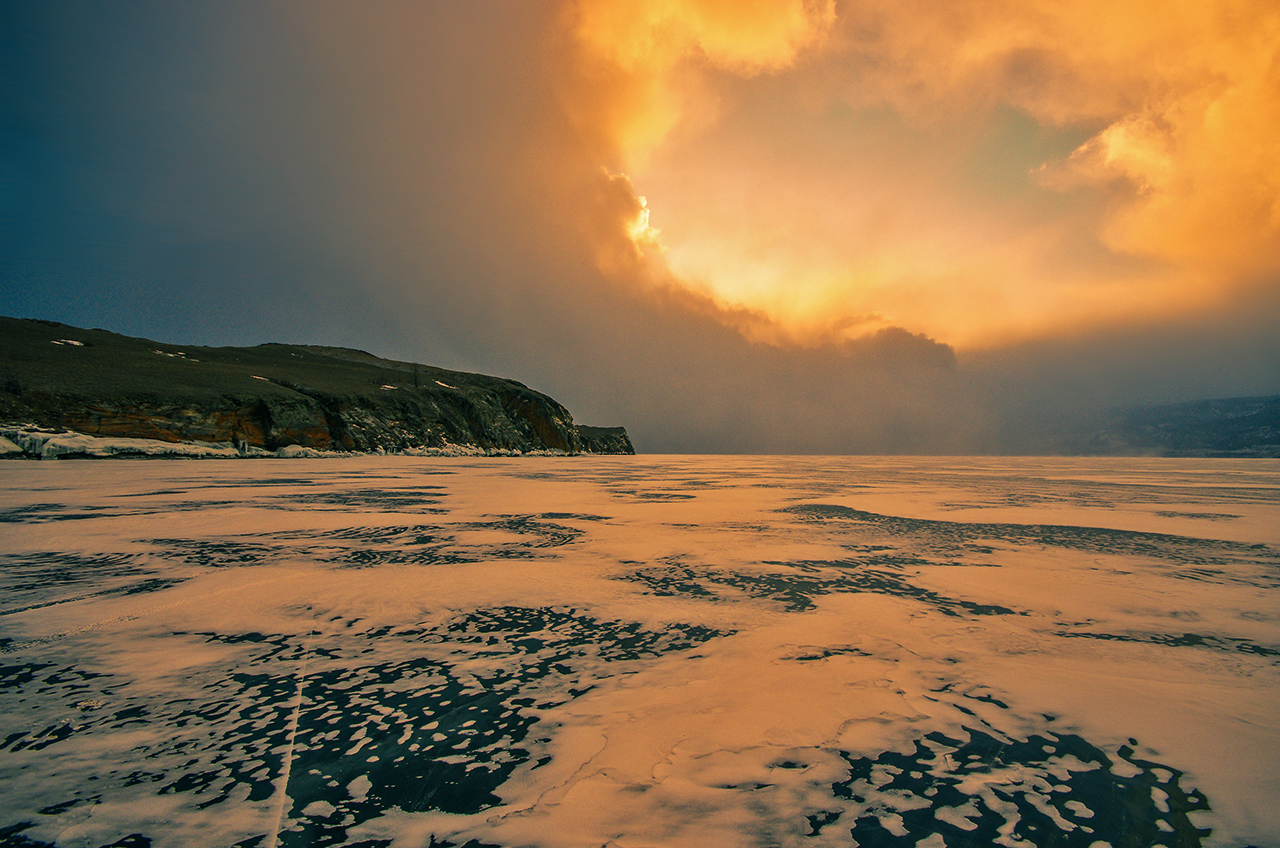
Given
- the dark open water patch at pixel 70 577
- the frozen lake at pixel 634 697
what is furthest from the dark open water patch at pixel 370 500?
the dark open water patch at pixel 70 577

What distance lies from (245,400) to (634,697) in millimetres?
57954

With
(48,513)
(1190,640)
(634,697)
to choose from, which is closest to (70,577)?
(634,697)

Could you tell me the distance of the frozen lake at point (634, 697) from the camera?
2.30 metres

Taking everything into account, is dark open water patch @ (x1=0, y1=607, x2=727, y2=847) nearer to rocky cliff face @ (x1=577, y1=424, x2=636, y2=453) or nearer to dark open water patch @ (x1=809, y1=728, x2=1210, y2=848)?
dark open water patch @ (x1=809, y1=728, x2=1210, y2=848)

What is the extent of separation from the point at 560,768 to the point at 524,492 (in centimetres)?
1593

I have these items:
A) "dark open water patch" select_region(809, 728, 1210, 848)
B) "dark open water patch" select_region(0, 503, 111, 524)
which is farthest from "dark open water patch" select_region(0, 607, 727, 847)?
"dark open water patch" select_region(0, 503, 111, 524)

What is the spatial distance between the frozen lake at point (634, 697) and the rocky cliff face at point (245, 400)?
42.6 metres

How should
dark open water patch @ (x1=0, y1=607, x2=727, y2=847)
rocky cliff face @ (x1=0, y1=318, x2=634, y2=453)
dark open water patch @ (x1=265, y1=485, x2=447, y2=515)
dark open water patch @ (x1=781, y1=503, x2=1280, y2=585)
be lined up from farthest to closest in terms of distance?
rocky cliff face @ (x1=0, y1=318, x2=634, y2=453) < dark open water patch @ (x1=265, y1=485, x2=447, y2=515) < dark open water patch @ (x1=781, y1=503, x2=1280, y2=585) < dark open water patch @ (x1=0, y1=607, x2=727, y2=847)

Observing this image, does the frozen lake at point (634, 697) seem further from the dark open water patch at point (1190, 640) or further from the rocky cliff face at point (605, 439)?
the rocky cliff face at point (605, 439)

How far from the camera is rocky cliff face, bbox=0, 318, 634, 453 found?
126ft

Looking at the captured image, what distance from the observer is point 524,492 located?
715 inches

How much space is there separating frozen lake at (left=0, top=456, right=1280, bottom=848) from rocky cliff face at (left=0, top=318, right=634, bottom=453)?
1678 inches

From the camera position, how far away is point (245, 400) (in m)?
48.4

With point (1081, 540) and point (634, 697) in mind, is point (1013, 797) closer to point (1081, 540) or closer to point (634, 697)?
point (634, 697)
